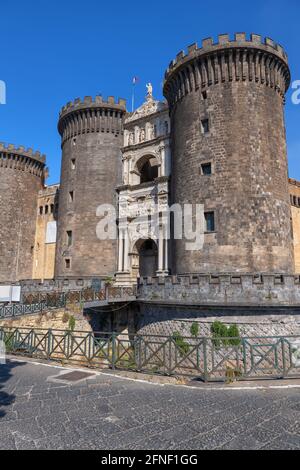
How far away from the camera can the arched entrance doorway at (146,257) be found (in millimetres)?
26141

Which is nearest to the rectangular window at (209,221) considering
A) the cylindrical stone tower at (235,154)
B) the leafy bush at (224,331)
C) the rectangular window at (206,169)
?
the cylindrical stone tower at (235,154)

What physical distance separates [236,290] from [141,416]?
10108mm

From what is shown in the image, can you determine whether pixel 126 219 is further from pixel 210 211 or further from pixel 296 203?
pixel 296 203

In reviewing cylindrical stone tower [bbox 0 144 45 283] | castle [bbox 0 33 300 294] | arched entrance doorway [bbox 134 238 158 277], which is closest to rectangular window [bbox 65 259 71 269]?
castle [bbox 0 33 300 294]

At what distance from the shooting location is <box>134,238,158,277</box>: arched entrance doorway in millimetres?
26141

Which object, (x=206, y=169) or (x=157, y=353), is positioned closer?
(x=157, y=353)

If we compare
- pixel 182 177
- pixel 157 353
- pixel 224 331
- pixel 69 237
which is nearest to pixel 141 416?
pixel 157 353

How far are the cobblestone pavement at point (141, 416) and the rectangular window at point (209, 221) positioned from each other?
13172mm

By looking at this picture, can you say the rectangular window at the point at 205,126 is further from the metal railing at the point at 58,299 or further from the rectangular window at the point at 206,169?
the metal railing at the point at 58,299

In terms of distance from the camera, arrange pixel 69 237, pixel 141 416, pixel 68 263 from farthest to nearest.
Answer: pixel 69 237, pixel 68 263, pixel 141 416

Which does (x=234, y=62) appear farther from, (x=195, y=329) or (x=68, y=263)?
(x=68, y=263)

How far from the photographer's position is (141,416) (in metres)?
5.48

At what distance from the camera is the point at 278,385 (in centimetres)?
Result: 716
